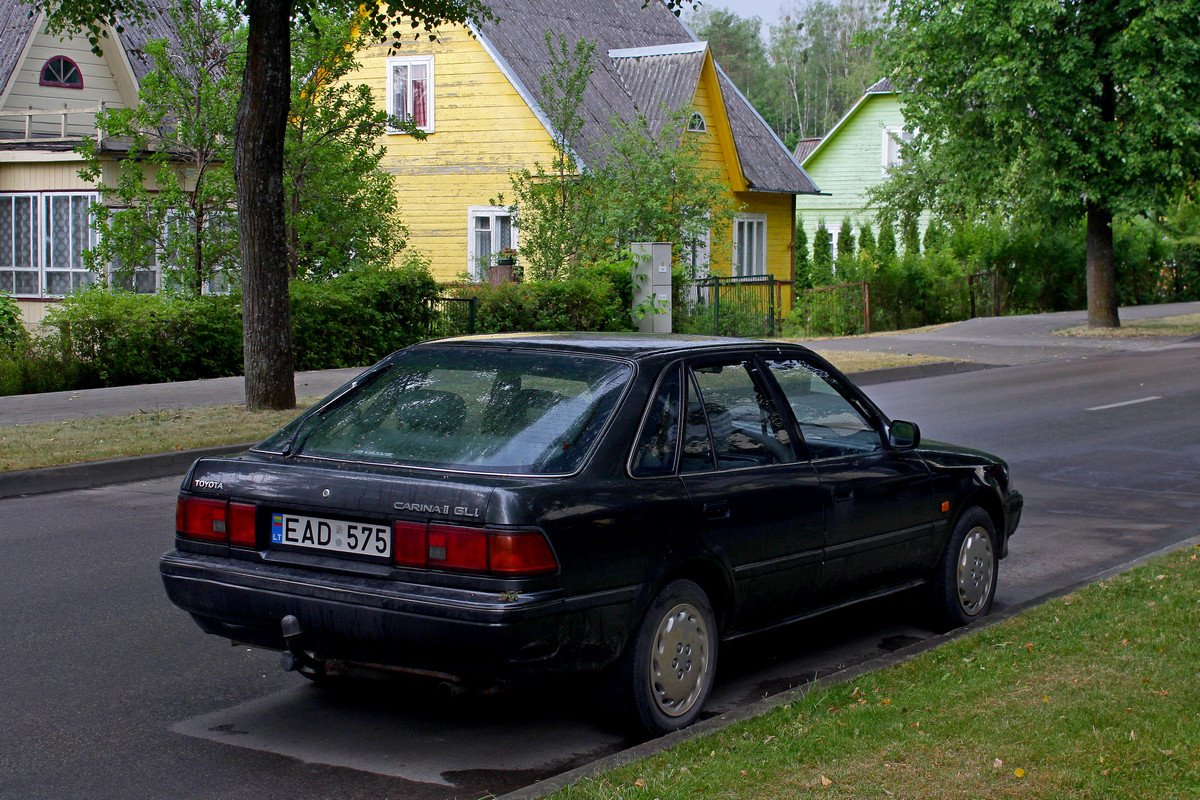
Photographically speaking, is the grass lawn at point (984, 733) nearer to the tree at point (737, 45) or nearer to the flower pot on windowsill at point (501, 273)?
the flower pot on windowsill at point (501, 273)

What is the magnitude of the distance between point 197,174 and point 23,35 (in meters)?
10.6

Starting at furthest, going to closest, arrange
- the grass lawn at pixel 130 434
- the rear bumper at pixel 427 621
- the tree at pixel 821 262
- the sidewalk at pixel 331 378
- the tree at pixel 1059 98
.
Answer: the tree at pixel 821 262 < the tree at pixel 1059 98 < the grass lawn at pixel 130 434 < the sidewalk at pixel 331 378 < the rear bumper at pixel 427 621

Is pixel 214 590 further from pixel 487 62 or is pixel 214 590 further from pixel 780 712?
pixel 487 62

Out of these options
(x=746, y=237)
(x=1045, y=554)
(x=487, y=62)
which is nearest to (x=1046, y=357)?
(x=746, y=237)

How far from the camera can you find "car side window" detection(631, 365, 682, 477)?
4855mm

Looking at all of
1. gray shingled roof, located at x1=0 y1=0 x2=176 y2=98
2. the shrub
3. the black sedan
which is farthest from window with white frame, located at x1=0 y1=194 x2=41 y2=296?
the black sedan

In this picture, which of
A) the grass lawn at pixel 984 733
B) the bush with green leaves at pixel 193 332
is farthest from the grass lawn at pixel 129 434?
the grass lawn at pixel 984 733

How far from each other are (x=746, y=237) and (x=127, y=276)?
1860 cm

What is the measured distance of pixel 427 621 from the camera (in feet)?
14.4

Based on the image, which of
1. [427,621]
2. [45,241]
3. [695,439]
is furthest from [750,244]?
[427,621]

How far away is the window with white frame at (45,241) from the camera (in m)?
27.6

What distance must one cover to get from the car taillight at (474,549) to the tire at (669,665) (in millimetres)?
574

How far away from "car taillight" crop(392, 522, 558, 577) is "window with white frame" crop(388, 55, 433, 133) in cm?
2828

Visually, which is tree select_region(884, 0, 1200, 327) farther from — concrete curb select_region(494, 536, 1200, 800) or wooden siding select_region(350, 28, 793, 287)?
concrete curb select_region(494, 536, 1200, 800)
